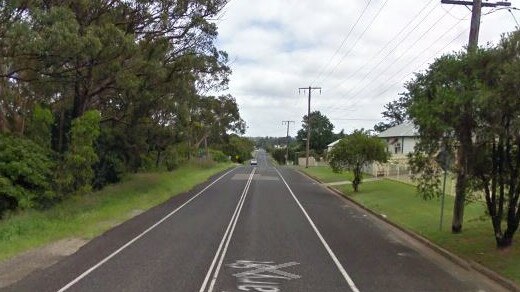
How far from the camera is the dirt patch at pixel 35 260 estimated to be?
11805 mm

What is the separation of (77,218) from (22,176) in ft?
20.6

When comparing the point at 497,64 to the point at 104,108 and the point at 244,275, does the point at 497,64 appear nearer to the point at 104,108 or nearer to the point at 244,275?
the point at 244,275

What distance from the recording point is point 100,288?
10438mm

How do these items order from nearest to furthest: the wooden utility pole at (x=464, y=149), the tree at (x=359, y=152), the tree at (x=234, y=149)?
the wooden utility pole at (x=464, y=149), the tree at (x=359, y=152), the tree at (x=234, y=149)

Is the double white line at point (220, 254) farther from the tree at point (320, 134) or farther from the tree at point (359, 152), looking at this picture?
the tree at point (320, 134)

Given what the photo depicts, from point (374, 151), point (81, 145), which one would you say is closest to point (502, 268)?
point (81, 145)

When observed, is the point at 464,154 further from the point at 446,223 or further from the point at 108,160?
the point at 108,160

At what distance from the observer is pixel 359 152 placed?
38.0 m

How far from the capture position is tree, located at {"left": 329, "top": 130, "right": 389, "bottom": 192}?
38031mm

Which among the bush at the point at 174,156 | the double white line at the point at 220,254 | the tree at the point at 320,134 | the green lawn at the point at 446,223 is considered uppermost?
the tree at the point at 320,134

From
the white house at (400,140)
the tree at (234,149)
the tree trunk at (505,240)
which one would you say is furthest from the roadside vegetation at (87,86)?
the tree at (234,149)

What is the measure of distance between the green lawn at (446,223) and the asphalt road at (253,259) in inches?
24.8

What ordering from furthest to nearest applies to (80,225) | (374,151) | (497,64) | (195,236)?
(374,151) < (80,225) < (195,236) < (497,64)

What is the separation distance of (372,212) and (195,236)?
1099 centimetres
